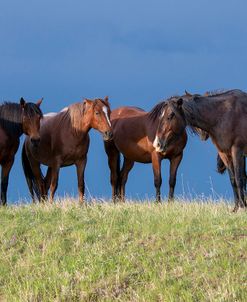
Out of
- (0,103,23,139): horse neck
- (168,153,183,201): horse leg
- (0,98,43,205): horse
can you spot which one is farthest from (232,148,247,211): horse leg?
(0,103,23,139): horse neck

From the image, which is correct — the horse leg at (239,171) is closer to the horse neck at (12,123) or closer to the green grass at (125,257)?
the green grass at (125,257)

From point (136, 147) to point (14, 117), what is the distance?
3354mm

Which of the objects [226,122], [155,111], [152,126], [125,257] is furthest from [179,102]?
[125,257]

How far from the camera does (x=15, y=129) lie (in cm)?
1667

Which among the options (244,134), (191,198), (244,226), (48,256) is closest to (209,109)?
(244,134)

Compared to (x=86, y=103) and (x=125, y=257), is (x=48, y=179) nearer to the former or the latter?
(x=86, y=103)

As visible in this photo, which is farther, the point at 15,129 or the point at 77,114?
the point at 77,114

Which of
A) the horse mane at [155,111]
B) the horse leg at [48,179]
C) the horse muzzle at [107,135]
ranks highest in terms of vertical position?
the horse mane at [155,111]

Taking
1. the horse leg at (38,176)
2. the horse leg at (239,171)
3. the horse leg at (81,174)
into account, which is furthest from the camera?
the horse leg at (38,176)

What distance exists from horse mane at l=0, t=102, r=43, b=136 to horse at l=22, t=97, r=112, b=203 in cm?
99

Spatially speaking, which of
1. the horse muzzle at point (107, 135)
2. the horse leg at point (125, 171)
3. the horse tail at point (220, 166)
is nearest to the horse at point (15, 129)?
the horse muzzle at point (107, 135)

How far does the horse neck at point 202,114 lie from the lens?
560 inches

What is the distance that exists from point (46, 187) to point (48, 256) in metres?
8.99

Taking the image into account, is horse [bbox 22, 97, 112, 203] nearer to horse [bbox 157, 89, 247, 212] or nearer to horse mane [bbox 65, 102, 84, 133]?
horse mane [bbox 65, 102, 84, 133]
